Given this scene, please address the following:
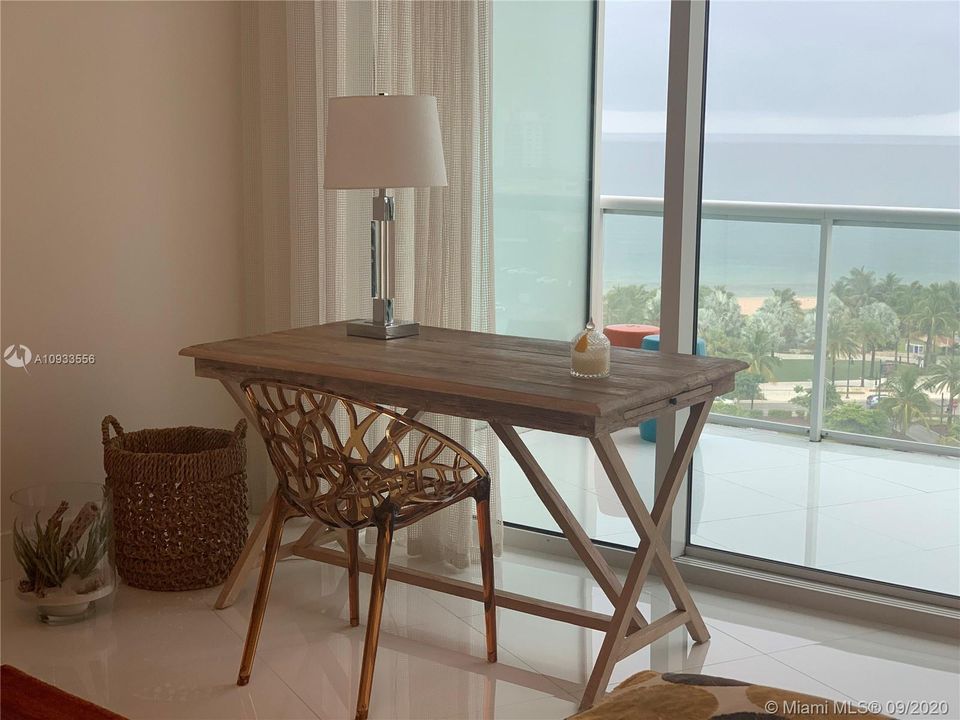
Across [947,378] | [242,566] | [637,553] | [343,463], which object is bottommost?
[242,566]

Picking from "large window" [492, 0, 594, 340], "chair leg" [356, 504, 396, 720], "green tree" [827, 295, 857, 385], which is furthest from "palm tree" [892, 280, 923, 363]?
"chair leg" [356, 504, 396, 720]

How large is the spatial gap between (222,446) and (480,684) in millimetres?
1210

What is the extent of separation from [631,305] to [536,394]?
1198mm

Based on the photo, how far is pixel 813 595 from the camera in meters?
3.05

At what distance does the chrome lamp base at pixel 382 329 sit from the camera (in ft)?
9.55

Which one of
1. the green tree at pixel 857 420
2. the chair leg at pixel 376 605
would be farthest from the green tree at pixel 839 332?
the chair leg at pixel 376 605

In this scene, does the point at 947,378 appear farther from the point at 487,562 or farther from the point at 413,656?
the point at 413,656

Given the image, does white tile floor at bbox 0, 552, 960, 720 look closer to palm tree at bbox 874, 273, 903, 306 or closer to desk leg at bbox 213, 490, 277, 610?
desk leg at bbox 213, 490, 277, 610

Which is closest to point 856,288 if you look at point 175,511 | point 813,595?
point 813,595

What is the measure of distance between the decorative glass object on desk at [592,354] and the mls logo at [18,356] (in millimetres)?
1721

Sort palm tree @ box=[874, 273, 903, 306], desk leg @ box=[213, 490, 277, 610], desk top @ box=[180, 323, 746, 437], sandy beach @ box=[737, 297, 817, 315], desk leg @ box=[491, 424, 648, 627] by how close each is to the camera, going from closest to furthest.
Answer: desk top @ box=[180, 323, 746, 437] < desk leg @ box=[491, 424, 648, 627] < palm tree @ box=[874, 273, 903, 306] < desk leg @ box=[213, 490, 277, 610] < sandy beach @ box=[737, 297, 817, 315]

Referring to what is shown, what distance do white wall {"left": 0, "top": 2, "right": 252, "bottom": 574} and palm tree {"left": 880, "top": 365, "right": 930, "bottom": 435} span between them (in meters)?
2.14

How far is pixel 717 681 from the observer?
1537 mm
